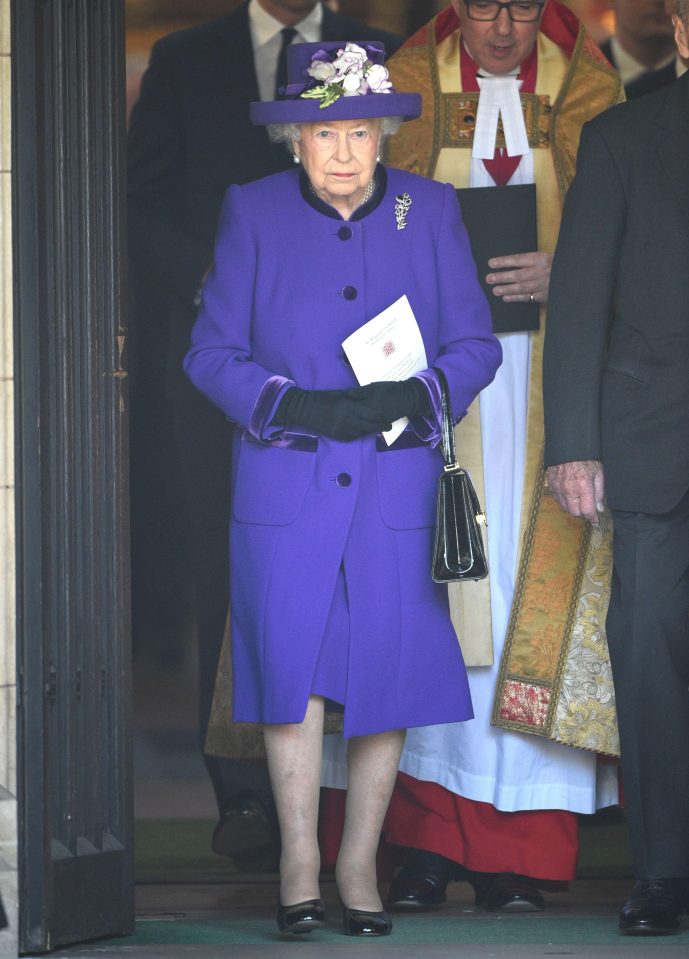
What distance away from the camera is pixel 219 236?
479 cm

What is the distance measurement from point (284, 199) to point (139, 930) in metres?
1.64

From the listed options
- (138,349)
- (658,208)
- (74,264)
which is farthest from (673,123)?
(138,349)

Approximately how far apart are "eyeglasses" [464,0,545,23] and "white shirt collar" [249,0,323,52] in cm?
81

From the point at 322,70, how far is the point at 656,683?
1524 millimetres

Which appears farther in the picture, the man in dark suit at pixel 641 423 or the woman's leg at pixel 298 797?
the man in dark suit at pixel 641 423

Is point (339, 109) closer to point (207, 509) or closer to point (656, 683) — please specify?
point (656, 683)

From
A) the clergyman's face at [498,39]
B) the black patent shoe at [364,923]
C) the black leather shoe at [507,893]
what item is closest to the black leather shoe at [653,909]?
the black leather shoe at [507,893]

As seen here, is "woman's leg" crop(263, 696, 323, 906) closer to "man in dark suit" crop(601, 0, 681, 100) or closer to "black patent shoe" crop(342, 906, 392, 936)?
"black patent shoe" crop(342, 906, 392, 936)

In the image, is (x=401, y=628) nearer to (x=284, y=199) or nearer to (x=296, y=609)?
(x=296, y=609)

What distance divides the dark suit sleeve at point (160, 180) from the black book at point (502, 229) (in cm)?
94

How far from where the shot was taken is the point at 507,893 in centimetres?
505

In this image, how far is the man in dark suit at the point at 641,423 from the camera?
4715 millimetres

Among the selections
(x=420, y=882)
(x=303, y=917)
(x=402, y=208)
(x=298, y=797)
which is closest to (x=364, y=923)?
(x=303, y=917)

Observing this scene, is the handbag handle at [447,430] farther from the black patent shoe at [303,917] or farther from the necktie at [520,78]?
the black patent shoe at [303,917]
